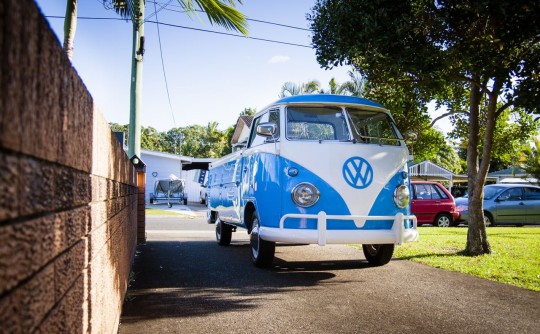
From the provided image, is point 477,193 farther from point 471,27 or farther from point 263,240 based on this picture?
point 263,240

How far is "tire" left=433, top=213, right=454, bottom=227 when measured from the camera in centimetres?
1655

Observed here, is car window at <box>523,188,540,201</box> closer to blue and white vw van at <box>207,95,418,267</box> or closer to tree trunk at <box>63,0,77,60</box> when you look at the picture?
blue and white vw van at <box>207,95,418,267</box>

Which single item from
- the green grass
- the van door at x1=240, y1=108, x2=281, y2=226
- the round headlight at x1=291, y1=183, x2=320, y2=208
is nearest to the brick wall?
the round headlight at x1=291, y1=183, x2=320, y2=208

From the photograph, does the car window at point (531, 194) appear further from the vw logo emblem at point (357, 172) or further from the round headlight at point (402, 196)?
the vw logo emblem at point (357, 172)

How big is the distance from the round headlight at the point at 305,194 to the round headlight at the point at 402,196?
122 centimetres

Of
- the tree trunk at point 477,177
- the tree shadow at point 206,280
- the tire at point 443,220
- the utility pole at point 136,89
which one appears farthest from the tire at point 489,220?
the utility pole at point 136,89

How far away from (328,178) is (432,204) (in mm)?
11363

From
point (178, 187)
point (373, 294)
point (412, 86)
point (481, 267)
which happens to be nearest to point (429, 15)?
point (412, 86)

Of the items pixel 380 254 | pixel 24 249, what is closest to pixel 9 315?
pixel 24 249

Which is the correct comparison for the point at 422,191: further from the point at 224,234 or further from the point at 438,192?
the point at 224,234

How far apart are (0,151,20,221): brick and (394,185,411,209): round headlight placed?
19.6 ft

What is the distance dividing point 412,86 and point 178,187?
2475 centimetres

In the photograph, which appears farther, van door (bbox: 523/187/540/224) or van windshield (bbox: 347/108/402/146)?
van door (bbox: 523/187/540/224)

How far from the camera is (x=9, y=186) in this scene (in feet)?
3.35
